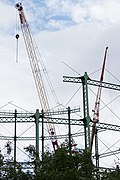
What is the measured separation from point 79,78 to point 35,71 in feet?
52.5

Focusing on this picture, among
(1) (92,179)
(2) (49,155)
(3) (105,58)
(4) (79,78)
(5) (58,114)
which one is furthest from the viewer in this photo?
(3) (105,58)

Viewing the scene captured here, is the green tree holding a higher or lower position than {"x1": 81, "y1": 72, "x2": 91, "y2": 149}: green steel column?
lower

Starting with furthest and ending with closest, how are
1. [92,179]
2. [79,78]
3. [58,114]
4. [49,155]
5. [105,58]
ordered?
[105,58]
[58,114]
[79,78]
[49,155]
[92,179]

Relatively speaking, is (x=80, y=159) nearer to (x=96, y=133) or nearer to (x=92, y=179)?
(x=92, y=179)

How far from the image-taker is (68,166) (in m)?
26.5

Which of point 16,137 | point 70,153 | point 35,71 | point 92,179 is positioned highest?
point 35,71

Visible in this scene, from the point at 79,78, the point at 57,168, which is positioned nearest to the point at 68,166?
the point at 57,168

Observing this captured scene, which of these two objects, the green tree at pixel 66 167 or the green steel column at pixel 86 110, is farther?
the green steel column at pixel 86 110

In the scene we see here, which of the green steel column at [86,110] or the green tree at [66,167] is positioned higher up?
the green steel column at [86,110]

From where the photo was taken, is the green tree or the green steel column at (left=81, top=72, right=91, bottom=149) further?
the green steel column at (left=81, top=72, right=91, bottom=149)

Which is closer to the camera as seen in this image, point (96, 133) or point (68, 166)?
point (68, 166)

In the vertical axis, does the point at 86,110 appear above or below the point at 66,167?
above

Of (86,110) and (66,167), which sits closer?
(66,167)

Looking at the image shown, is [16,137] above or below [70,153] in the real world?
above
